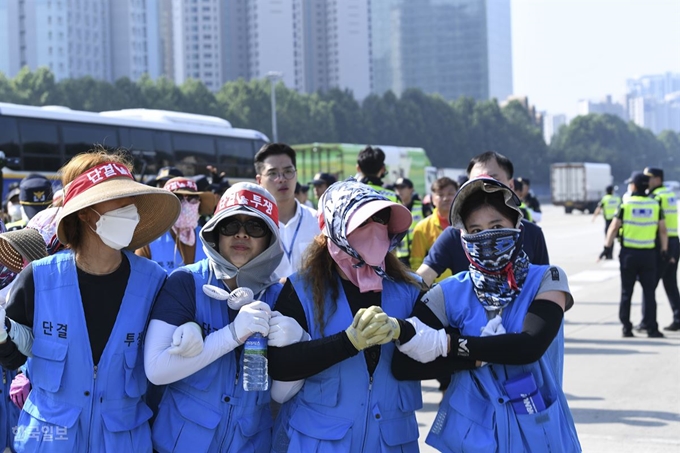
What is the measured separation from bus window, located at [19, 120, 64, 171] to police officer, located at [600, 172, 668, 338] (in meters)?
13.7

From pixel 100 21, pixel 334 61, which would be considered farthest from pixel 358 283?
pixel 334 61

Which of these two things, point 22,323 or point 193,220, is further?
point 193,220

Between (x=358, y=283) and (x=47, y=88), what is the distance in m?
74.8

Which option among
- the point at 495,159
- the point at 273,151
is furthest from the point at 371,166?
the point at 495,159

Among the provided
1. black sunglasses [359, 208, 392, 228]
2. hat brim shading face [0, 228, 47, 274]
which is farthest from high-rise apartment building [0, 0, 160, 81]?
black sunglasses [359, 208, 392, 228]

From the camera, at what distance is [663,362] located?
9570mm

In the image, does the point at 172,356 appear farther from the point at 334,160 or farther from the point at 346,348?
the point at 334,160

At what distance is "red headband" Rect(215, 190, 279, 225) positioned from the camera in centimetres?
357

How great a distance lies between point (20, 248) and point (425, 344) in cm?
195

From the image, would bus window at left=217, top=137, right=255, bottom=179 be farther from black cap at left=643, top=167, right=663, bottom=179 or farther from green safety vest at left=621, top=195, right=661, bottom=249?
green safety vest at left=621, top=195, right=661, bottom=249

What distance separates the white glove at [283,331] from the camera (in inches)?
130

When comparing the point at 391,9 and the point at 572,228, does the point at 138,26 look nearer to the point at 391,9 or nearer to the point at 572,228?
the point at 391,9

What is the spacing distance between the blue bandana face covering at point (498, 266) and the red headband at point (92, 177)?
147 cm

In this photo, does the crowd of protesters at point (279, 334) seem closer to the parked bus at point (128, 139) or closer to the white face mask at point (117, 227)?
the white face mask at point (117, 227)
